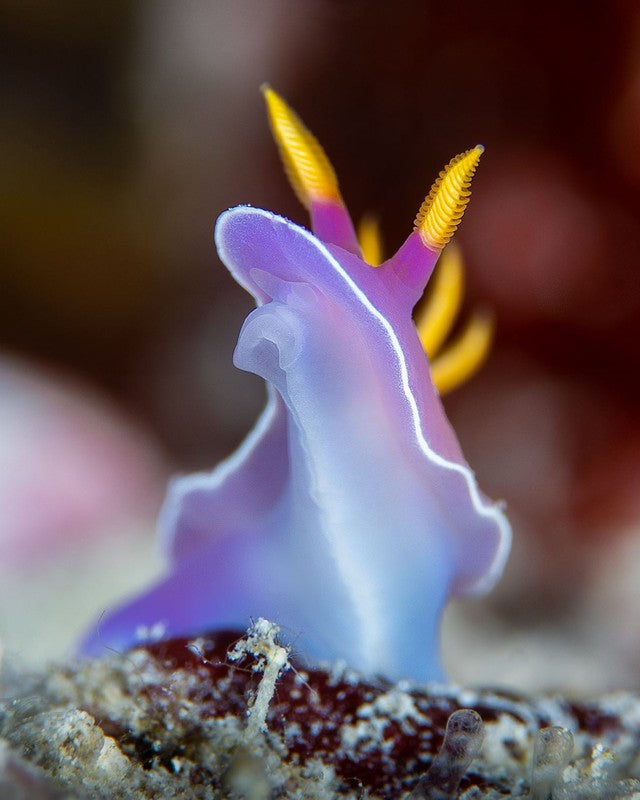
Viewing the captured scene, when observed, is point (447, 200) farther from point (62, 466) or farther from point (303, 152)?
point (62, 466)

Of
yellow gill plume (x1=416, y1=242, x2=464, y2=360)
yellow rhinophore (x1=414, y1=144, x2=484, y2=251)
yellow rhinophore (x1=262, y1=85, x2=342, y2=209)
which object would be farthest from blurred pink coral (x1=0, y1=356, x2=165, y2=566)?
yellow rhinophore (x1=414, y1=144, x2=484, y2=251)

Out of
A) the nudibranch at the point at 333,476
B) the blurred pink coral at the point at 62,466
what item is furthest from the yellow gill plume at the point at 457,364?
the blurred pink coral at the point at 62,466

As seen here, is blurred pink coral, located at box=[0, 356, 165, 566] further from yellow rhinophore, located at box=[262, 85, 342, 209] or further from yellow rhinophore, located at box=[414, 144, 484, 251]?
yellow rhinophore, located at box=[414, 144, 484, 251]

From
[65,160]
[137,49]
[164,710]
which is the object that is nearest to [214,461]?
[65,160]

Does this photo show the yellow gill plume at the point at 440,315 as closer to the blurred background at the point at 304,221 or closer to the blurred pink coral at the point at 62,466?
the blurred background at the point at 304,221

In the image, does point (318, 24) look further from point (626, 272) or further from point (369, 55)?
point (626, 272)

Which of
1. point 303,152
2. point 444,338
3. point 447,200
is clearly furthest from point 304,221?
point 447,200
